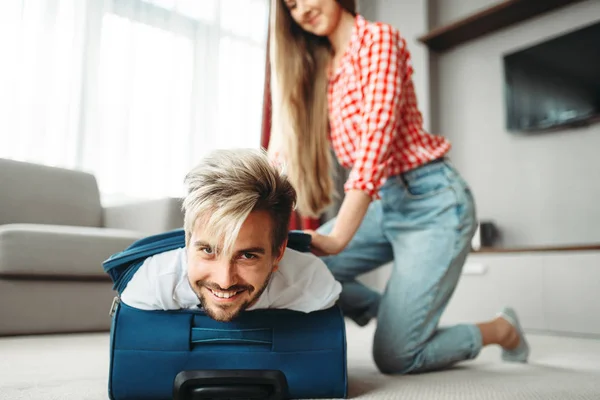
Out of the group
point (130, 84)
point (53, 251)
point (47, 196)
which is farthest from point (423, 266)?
point (130, 84)

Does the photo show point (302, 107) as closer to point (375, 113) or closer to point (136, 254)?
point (375, 113)

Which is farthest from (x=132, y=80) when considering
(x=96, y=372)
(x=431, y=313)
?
(x=431, y=313)

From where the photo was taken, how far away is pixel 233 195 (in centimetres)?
75

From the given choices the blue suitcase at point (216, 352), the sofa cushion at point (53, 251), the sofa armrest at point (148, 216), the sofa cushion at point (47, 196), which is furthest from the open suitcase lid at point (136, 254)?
the sofa cushion at point (47, 196)

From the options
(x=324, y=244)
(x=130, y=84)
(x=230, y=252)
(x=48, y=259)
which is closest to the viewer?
(x=230, y=252)

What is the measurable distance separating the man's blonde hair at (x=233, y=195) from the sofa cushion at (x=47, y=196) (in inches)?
66.8

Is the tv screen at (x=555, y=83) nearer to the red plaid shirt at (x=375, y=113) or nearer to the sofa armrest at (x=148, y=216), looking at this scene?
the red plaid shirt at (x=375, y=113)

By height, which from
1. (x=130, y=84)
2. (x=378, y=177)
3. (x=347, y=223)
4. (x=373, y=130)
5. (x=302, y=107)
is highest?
(x=130, y=84)

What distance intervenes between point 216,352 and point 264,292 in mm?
123

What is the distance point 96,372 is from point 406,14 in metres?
3.11

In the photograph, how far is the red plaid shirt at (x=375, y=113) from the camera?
110cm

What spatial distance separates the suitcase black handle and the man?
9cm

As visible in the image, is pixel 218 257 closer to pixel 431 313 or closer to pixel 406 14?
pixel 431 313

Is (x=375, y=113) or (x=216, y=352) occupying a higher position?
(x=375, y=113)
